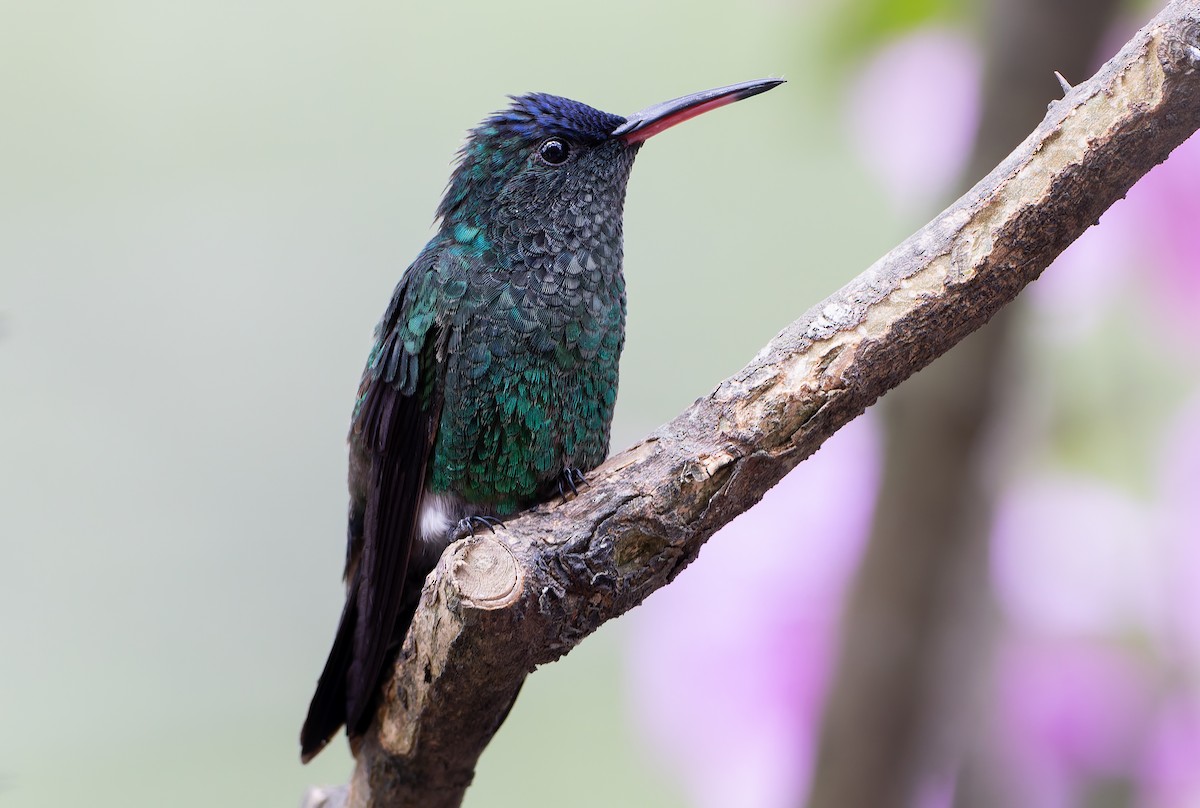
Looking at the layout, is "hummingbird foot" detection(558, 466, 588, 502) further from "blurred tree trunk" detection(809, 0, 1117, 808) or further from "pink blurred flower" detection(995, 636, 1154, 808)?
"pink blurred flower" detection(995, 636, 1154, 808)

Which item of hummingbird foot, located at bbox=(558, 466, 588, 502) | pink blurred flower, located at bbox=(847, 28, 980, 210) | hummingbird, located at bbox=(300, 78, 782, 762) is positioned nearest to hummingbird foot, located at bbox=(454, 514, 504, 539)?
hummingbird, located at bbox=(300, 78, 782, 762)

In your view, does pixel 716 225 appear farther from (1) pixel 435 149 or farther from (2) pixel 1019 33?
(2) pixel 1019 33

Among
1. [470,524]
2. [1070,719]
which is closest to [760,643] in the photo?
[1070,719]

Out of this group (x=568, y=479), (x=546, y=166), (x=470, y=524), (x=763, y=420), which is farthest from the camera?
(x=546, y=166)

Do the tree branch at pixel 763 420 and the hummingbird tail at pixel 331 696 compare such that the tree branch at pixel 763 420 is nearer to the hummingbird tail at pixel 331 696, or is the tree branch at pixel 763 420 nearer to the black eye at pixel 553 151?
→ the hummingbird tail at pixel 331 696

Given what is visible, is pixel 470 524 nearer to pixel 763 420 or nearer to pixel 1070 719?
pixel 763 420
